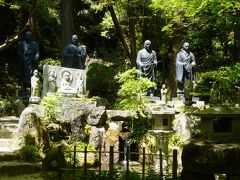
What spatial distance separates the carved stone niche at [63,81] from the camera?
13548mm

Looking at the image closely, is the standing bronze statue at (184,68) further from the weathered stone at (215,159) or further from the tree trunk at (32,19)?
the weathered stone at (215,159)

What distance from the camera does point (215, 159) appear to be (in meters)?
5.89

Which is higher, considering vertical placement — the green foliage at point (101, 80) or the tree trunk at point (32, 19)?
the tree trunk at point (32, 19)

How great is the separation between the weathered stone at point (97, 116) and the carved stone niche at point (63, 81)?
1421mm

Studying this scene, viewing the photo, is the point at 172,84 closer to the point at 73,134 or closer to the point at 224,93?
the point at 224,93

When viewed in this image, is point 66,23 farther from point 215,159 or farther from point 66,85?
point 215,159

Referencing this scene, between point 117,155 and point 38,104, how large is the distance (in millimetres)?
2845

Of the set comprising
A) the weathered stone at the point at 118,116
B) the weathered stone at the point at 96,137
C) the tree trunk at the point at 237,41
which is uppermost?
the tree trunk at the point at 237,41

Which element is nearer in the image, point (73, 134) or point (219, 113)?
point (219, 113)

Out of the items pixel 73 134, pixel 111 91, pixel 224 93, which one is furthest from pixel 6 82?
pixel 224 93

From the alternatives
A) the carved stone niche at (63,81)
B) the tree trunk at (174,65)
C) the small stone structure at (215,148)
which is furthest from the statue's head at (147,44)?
the small stone structure at (215,148)

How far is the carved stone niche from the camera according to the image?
13548 millimetres

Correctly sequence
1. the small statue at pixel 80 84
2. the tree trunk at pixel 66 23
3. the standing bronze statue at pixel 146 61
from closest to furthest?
the small statue at pixel 80 84 < the standing bronze statue at pixel 146 61 < the tree trunk at pixel 66 23

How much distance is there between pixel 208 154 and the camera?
593cm
